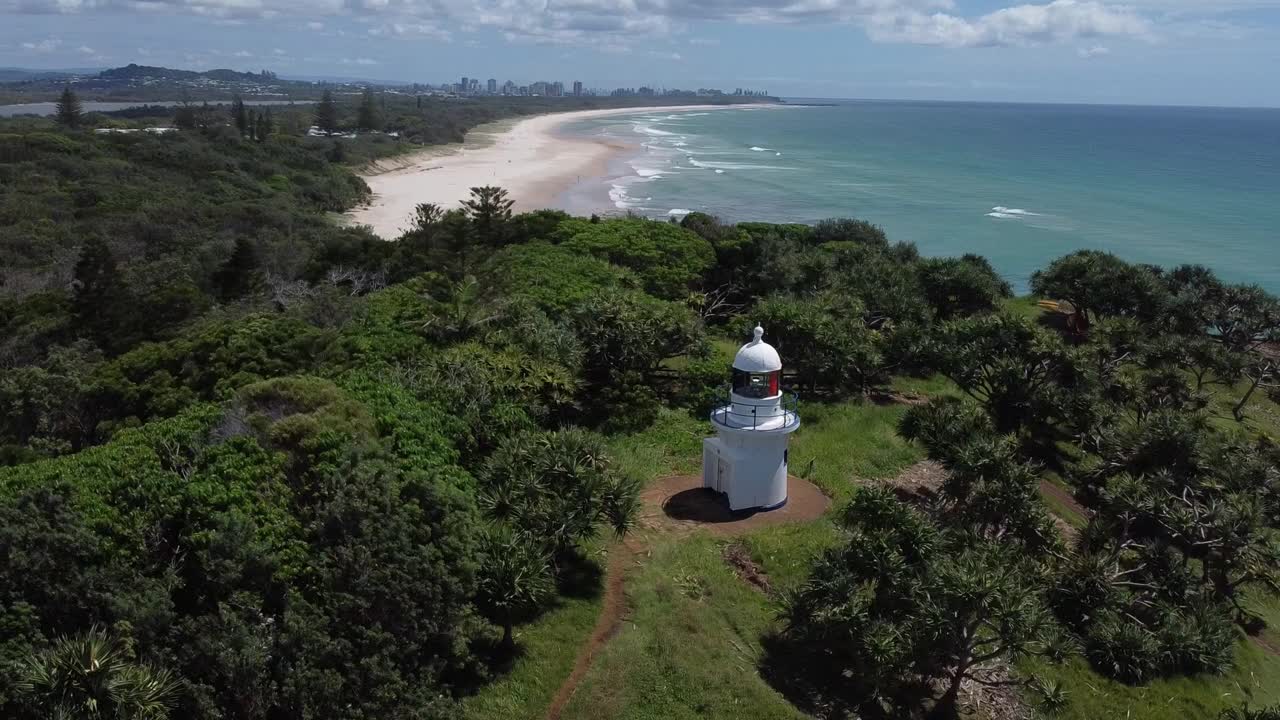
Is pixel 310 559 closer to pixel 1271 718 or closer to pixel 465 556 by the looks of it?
pixel 465 556

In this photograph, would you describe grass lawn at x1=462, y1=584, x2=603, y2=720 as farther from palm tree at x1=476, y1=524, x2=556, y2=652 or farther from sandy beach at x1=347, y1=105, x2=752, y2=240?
sandy beach at x1=347, y1=105, x2=752, y2=240

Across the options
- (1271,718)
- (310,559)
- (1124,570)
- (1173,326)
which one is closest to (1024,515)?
(1124,570)

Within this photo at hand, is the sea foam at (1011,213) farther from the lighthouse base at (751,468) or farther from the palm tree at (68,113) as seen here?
the palm tree at (68,113)

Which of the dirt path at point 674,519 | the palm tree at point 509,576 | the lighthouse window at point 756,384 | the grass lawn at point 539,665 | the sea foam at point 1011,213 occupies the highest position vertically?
the sea foam at point 1011,213

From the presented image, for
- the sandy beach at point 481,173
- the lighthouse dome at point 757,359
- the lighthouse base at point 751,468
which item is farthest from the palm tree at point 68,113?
the lighthouse dome at point 757,359

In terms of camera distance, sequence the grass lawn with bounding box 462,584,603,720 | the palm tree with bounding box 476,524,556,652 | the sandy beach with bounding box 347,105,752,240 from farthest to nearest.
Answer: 1. the sandy beach with bounding box 347,105,752,240
2. the palm tree with bounding box 476,524,556,652
3. the grass lawn with bounding box 462,584,603,720

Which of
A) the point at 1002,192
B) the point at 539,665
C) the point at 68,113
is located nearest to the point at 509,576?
the point at 539,665

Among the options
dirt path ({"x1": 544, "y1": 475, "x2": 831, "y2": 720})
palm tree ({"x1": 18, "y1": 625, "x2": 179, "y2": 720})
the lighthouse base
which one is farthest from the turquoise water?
palm tree ({"x1": 18, "y1": 625, "x2": 179, "y2": 720})
